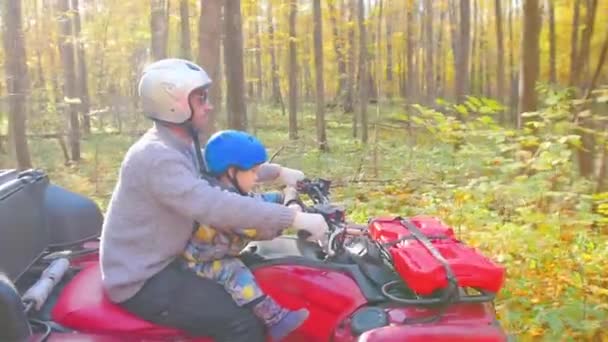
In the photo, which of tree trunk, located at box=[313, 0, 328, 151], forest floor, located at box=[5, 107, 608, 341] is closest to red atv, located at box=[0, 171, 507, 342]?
forest floor, located at box=[5, 107, 608, 341]

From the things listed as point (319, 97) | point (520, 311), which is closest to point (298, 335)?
point (520, 311)

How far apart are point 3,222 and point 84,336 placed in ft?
2.49

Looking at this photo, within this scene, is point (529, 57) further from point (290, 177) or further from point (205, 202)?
point (205, 202)

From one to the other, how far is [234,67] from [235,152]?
1064 cm

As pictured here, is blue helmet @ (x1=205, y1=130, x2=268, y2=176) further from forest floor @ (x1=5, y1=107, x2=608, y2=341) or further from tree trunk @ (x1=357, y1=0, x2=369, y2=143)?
tree trunk @ (x1=357, y1=0, x2=369, y2=143)

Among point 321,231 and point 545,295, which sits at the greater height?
point 321,231

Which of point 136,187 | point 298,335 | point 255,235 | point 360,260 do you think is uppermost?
point 136,187

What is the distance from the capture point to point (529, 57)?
9.27 meters

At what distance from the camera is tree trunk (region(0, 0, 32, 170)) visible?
45.8ft

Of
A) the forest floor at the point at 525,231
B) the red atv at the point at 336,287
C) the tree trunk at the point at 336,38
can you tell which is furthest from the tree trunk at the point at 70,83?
the red atv at the point at 336,287

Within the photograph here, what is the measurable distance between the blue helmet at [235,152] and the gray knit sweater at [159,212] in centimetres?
12

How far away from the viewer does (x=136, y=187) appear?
2.89 m

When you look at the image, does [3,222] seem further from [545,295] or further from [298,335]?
[545,295]

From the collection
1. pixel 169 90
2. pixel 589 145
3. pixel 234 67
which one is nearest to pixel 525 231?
pixel 589 145
